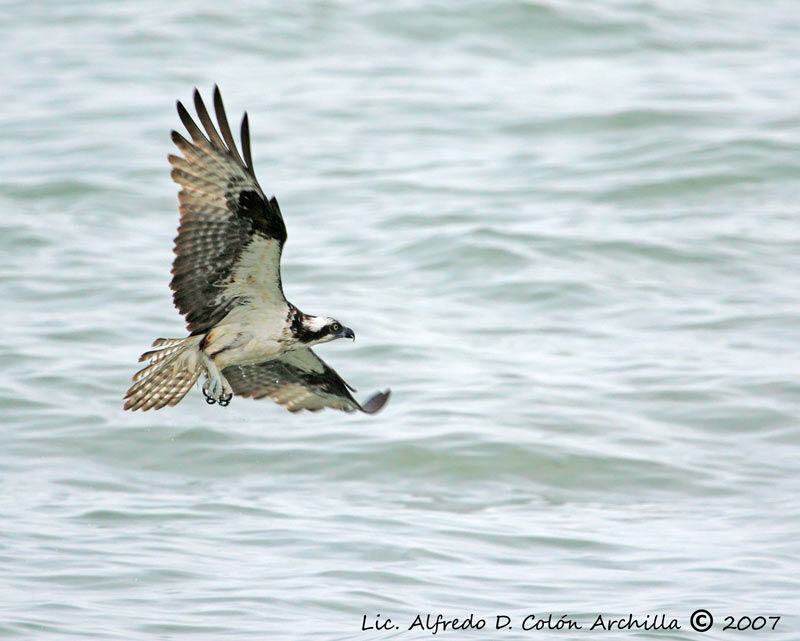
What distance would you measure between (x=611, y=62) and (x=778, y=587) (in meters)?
12.6

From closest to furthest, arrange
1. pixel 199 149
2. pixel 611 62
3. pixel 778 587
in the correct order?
1. pixel 199 149
2. pixel 778 587
3. pixel 611 62

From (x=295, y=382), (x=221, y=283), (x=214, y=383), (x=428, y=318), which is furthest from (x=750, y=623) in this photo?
(x=428, y=318)

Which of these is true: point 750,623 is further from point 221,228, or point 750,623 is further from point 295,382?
point 221,228

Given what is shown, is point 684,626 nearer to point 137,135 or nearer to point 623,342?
point 623,342

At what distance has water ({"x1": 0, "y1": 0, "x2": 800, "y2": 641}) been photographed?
883 centimetres

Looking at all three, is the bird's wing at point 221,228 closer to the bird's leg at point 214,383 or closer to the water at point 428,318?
the bird's leg at point 214,383

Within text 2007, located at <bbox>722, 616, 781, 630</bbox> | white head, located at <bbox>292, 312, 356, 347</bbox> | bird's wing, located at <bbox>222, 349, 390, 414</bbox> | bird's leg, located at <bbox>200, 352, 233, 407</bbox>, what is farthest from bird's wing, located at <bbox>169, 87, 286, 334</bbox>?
text 2007, located at <bbox>722, 616, 781, 630</bbox>

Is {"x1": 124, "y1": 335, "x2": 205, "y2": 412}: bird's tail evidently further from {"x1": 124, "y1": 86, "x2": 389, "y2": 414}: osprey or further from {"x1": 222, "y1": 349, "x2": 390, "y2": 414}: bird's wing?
{"x1": 222, "y1": 349, "x2": 390, "y2": 414}: bird's wing

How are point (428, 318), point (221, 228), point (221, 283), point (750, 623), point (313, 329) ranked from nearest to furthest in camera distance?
1. point (221, 228)
2. point (221, 283)
3. point (313, 329)
4. point (750, 623)
5. point (428, 318)

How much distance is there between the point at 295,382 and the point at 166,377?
3.77 feet

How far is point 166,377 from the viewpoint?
763 cm

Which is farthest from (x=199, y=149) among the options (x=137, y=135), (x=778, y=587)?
(x=137, y=135)

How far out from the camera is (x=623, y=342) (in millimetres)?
12820

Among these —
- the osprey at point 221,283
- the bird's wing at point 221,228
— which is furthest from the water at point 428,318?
the bird's wing at point 221,228
